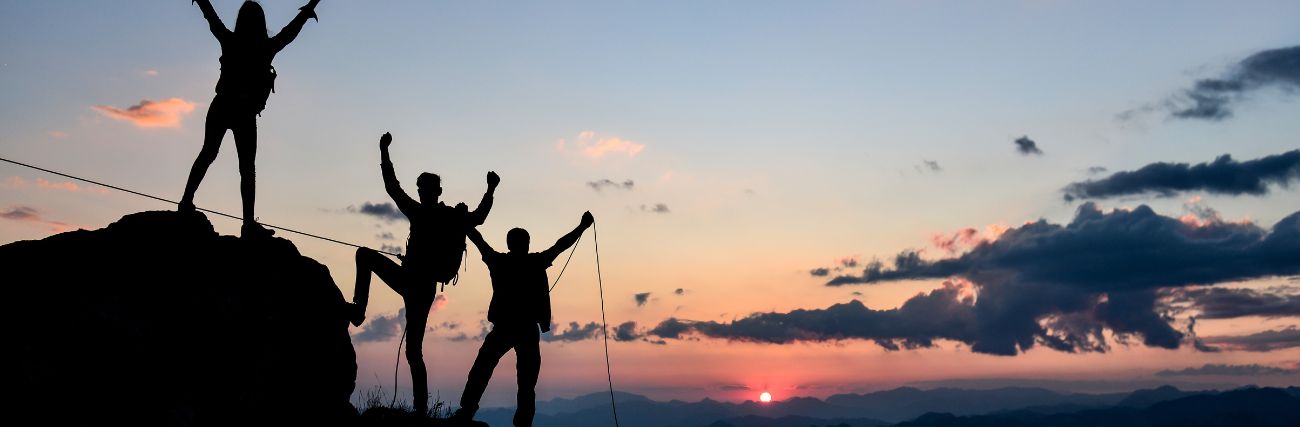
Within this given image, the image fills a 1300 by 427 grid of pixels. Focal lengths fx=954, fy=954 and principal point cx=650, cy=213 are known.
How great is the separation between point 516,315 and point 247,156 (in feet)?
13.8

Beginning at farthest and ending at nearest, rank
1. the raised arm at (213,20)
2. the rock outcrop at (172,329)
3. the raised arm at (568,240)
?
the raised arm at (568,240)
the raised arm at (213,20)
the rock outcrop at (172,329)

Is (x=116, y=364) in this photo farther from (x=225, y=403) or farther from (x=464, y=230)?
(x=464, y=230)

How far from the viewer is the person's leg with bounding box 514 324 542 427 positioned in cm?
1366

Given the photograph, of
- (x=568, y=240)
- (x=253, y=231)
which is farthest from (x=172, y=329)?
(x=568, y=240)

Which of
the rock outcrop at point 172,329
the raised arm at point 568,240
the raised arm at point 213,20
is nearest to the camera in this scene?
the rock outcrop at point 172,329

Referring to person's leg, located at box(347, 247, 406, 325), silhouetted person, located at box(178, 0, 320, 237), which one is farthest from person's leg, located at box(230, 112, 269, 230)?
person's leg, located at box(347, 247, 406, 325)

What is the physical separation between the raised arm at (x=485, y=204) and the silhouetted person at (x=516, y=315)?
188 millimetres

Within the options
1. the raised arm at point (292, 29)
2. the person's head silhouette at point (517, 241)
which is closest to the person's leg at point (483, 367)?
the person's head silhouette at point (517, 241)

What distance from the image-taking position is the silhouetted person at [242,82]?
1246cm

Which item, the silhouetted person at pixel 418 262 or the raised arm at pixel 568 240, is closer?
the silhouetted person at pixel 418 262

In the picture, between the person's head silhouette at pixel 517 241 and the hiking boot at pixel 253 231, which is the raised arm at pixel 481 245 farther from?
the hiking boot at pixel 253 231

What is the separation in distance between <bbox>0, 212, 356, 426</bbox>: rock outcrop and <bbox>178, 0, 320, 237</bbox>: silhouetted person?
0.81 m

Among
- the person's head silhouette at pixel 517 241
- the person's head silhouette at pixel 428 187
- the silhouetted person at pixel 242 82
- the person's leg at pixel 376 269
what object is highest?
the silhouetted person at pixel 242 82

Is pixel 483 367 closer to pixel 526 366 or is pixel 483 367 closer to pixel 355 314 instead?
pixel 526 366
